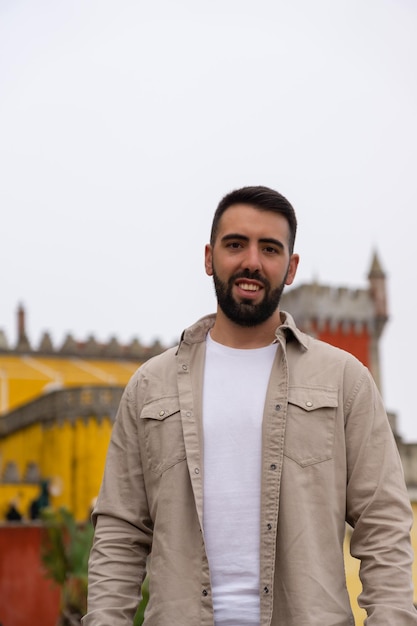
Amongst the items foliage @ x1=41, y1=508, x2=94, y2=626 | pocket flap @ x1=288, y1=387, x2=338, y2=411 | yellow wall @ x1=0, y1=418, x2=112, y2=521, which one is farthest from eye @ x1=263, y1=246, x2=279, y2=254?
yellow wall @ x1=0, y1=418, x2=112, y2=521

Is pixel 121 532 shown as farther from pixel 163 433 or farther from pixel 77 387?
pixel 77 387

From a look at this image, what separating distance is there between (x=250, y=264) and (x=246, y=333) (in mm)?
194

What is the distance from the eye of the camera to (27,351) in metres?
41.4

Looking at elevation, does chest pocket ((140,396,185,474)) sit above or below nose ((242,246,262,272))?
below

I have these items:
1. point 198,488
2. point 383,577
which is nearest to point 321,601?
point 383,577

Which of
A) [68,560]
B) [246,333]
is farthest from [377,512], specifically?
[68,560]

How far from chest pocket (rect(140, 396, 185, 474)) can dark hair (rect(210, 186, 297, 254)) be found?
0.45 m

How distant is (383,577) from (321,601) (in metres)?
0.15

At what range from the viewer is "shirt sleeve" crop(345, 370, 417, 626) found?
9.29 feet

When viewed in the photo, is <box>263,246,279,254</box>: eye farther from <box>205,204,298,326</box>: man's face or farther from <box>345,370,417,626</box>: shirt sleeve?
<box>345,370,417,626</box>: shirt sleeve

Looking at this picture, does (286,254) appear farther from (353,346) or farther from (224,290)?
(353,346)

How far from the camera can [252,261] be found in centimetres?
304

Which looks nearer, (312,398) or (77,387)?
(312,398)

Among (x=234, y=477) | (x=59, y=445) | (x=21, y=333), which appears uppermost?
(x=21, y=333)
